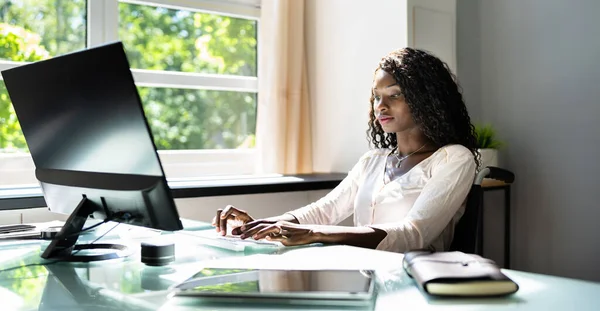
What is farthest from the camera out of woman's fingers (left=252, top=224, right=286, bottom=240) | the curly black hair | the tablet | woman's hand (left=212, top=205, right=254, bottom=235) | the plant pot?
the plant pot

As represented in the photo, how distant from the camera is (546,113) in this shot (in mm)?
2609

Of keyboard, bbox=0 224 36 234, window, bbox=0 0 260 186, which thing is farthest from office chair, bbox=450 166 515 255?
window, bbox=0 0 260 186

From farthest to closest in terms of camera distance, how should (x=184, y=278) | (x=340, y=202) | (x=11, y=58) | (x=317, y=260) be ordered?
1. (x=11, y=58)
2. (x=340, y=202)
3. (x=317, y=260)
4. (x=184, y=278)

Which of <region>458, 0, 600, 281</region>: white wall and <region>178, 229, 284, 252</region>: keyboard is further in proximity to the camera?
<region>458, 0, 600, 281</region>: white wall

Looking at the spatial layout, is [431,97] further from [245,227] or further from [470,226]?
[245,227]

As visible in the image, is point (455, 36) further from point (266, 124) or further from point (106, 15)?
point (106, 15)

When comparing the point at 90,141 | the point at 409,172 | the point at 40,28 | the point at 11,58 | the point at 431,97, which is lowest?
the point at 409,172

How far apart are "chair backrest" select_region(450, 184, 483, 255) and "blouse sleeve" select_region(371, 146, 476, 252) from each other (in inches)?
1.5

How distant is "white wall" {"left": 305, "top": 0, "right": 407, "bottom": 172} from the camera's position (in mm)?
2699

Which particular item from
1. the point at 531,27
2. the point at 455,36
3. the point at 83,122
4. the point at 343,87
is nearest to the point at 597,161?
the point at 531,27

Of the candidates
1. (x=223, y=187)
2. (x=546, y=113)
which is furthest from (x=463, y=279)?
(x=546, y=113)

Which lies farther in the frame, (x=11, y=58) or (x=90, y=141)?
(x=11, y=58)

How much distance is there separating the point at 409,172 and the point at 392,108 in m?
0.21

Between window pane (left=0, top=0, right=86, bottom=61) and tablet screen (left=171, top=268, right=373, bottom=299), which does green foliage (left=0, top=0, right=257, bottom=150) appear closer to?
window pane (left=0, top=0, right=86, bottom=61)
